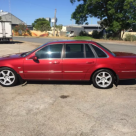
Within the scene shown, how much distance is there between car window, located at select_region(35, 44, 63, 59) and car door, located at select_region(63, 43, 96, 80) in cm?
24

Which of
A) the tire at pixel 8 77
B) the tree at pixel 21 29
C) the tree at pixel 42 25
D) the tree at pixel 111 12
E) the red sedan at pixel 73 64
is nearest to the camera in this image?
the red sedan at pixel 73 64

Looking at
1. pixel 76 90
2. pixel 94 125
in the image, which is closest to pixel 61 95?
pixel 76 90

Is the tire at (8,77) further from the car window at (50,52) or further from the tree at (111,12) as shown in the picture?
the tree at (111,12)

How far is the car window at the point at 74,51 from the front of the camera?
5.09 m

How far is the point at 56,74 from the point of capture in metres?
5.12

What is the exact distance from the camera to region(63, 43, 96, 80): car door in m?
5.02

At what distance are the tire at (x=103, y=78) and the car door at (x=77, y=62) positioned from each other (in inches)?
12.5

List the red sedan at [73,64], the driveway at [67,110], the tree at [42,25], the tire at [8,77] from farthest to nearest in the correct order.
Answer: the tree at [42,25]
the tire at [8,77]
the red sedan at [73,64]
the driveway at [67,110]

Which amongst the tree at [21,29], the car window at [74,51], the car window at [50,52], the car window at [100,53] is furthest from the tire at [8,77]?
the tree at [21,29]

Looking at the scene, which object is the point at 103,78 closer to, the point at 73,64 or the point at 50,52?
the point at 73,64

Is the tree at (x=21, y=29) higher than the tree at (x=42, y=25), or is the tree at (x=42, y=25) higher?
the tree at (x=42, y=25)

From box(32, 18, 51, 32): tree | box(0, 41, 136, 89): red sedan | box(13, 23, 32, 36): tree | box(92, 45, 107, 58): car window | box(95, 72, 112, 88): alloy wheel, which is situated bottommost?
box(95, 72, 112, 88): alloy wheel

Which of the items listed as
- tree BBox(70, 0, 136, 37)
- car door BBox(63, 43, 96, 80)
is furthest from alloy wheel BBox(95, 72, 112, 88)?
tree BBox(70, 0, 136, 37)

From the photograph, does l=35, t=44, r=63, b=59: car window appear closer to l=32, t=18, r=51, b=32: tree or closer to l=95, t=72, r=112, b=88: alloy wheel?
l=95, t=72, r=112, b=88: alloy wheel
